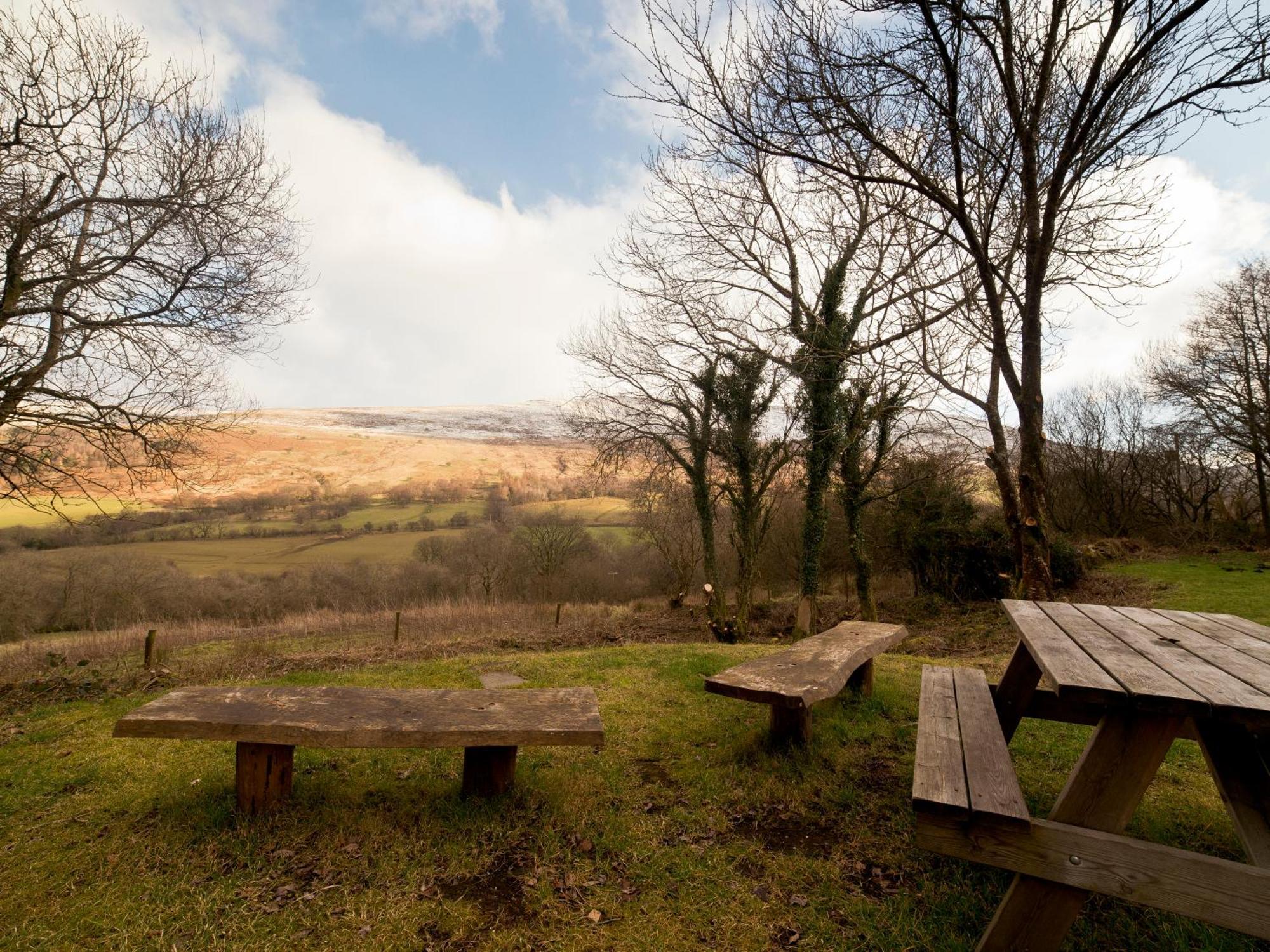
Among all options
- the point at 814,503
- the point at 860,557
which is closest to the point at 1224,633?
the point at 814,503

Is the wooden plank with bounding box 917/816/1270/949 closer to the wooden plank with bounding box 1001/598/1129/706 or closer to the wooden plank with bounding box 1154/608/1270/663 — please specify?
the wooden plank with bounding box 1001/598/1129/706

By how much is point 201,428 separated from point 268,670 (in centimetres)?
301

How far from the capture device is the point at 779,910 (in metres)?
2.48

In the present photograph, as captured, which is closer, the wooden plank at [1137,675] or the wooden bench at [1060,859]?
the wooden bench at [1060,859]

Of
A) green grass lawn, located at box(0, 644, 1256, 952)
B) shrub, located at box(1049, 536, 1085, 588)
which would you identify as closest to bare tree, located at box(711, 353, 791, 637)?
shrub, located at box(1049, 536, 1085, 588)

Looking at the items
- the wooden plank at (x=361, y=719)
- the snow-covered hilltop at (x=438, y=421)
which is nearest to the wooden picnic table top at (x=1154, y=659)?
the wooden plank at (x=361, y=719)

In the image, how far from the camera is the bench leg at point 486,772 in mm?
3293

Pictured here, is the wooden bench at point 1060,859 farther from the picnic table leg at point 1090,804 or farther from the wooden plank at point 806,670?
the wooden plank at point 806,670

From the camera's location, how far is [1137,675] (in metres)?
2.20

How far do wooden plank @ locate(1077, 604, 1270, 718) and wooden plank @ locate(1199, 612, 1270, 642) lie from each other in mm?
461

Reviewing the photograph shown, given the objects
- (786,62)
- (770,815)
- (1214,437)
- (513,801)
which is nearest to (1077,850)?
(770,815)

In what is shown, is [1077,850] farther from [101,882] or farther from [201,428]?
[201,428]

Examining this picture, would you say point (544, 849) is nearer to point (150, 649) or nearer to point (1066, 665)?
point (1066, 665)

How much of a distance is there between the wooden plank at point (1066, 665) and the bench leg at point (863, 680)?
184cm
